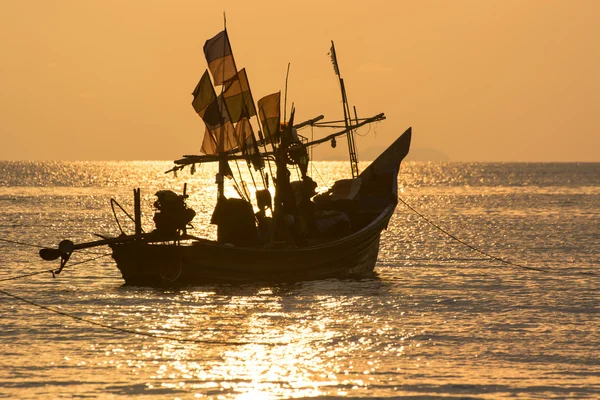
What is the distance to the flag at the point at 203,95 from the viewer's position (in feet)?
96.7

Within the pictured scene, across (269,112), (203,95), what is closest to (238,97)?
(269,112)

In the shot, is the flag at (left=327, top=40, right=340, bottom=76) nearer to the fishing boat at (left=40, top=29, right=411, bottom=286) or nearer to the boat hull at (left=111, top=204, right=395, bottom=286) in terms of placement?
the fishing boat at (left=40, top=29, right=411, bottom=286)

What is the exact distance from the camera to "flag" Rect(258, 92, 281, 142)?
30312 mm

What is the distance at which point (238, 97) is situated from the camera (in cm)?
3023

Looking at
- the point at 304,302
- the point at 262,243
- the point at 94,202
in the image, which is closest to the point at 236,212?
the point at 262,243

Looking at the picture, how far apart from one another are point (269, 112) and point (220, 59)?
2.07 m

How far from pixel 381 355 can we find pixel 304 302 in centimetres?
708

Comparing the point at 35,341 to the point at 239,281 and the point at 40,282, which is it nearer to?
the point at 239,281

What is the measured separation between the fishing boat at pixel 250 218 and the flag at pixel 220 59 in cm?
3

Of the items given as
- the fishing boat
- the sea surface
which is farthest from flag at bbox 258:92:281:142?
the sea surface

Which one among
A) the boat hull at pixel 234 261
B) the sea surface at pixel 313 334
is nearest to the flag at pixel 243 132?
the boat hull at pixel 234 261

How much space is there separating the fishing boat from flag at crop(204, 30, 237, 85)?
3 cm

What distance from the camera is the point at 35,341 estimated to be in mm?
20562

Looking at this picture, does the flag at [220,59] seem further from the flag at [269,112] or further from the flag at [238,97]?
the flag at [269,112]
